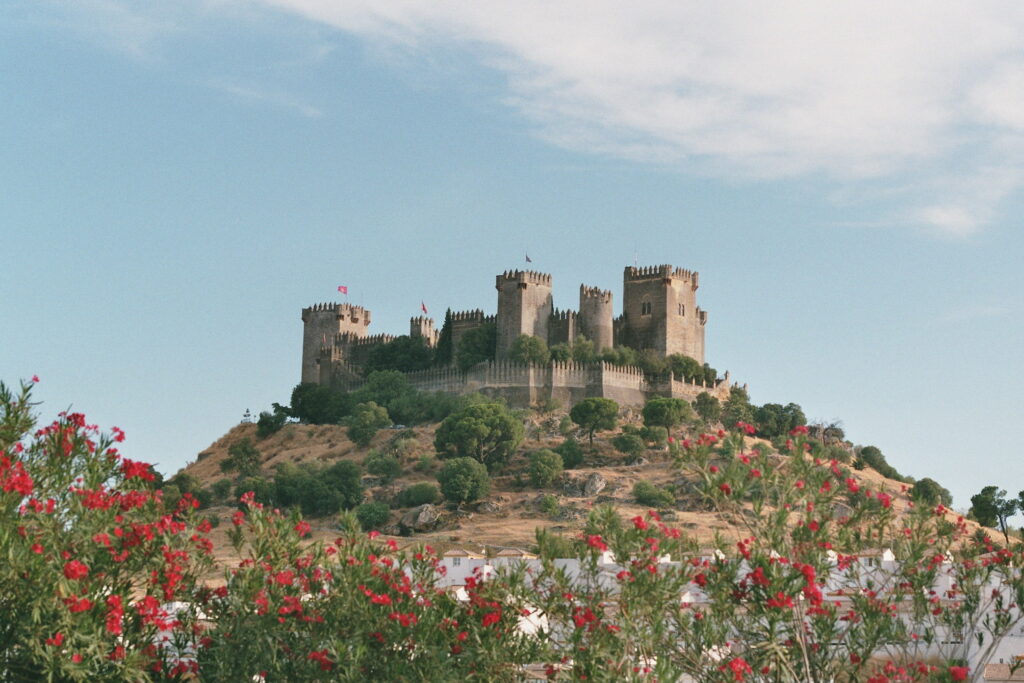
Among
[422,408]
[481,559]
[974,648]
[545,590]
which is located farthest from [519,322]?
[545,590]

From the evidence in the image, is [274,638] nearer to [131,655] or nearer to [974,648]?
[131,655]

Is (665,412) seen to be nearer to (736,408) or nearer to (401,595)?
(736,408)

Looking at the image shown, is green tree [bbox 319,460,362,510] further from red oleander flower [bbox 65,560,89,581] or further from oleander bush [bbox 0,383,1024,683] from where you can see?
red oleander flower [bbox 65,560,89,581]

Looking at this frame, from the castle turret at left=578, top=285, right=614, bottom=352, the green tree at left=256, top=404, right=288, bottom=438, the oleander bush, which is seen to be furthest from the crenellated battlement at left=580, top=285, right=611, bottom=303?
the oleander bush

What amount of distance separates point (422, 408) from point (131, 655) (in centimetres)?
6272

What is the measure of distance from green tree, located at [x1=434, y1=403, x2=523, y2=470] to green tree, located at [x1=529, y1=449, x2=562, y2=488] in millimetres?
2591

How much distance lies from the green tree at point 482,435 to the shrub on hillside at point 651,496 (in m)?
8.14

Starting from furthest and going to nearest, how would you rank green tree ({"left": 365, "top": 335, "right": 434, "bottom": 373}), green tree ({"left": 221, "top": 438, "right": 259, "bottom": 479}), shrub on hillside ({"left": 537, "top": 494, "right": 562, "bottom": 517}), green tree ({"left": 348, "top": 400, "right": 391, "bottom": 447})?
1. green tree ({"left": 365, "top": 335, "right": 434, "bottom": 373})
2. green tree ({"left": 221, "top": 438, "right": 259, "bottom": 479})
3. green tree ({"left": 348, "top": 400, "right": 391, "bottom": 447})
4. shrub on hillside ({"left": 537, "top": 494, "right": 562, "bottom": 517})

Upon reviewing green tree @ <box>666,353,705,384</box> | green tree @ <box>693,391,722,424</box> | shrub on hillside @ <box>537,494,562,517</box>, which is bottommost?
shrub on hillside @ <box>537,494,562,517</box>

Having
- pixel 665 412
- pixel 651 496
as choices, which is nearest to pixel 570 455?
pixel 665 412

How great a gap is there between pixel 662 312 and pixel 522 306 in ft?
26.8

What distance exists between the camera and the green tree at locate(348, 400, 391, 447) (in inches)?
3007

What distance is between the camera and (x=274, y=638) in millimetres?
17562

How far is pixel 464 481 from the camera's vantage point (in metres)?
66.2
